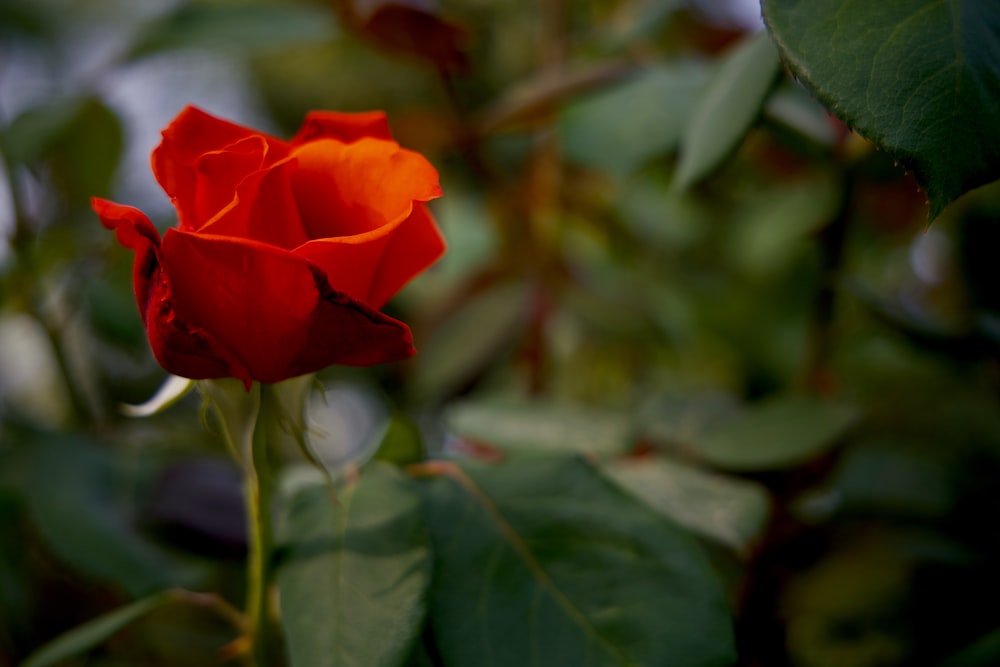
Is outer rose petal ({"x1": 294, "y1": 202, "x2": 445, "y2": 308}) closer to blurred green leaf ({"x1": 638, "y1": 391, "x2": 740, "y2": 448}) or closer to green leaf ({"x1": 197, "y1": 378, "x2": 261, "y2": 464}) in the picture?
green leaf ({"x1": 197, "y1": 378, "x2": 261, "y2": 464})

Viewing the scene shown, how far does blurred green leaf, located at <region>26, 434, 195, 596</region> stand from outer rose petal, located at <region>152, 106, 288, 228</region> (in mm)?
309

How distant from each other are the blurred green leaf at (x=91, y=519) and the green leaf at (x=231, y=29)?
1.10 feet

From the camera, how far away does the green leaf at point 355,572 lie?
0.29 m

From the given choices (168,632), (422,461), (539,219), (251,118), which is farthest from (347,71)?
(422,461)

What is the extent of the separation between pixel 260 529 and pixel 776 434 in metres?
0.32

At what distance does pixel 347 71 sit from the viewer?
2.00 meters

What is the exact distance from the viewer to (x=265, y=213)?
11.5 inches

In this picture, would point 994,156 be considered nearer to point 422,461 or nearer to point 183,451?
point 422,461

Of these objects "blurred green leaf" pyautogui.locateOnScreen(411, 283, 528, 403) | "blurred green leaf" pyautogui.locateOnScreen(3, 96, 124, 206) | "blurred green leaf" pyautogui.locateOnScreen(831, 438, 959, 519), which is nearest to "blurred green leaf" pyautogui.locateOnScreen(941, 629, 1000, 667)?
"blurred green leaf" pyautogui.locateOnScreen(831, 438, 959, 519)

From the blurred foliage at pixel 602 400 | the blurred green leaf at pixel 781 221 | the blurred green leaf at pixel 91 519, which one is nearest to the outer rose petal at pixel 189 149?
the blurred foliage at pixel 602 400

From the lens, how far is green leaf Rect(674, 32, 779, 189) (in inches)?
14.8

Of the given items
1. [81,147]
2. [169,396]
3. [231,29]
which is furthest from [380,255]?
[81,147]

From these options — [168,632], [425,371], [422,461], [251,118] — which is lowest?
[251,118]

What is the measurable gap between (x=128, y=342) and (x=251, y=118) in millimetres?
1737
